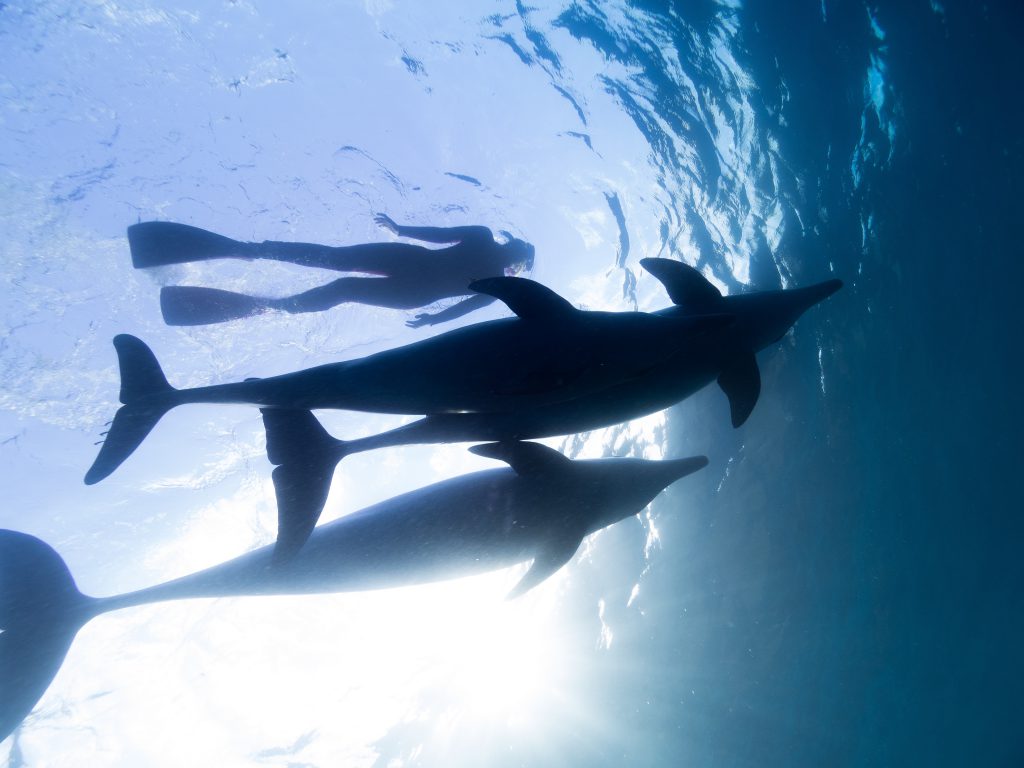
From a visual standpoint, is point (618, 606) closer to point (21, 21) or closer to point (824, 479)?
point (824, 479)

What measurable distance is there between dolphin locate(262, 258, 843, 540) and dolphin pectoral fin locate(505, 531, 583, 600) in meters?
1.18

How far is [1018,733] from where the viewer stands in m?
24.4

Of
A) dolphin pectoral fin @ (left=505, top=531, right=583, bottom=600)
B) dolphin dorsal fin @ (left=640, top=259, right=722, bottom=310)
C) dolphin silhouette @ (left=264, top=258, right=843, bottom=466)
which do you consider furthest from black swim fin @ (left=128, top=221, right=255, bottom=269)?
dolphin pectoral fin @ (left=505, top=531, right=583, bottom=600)

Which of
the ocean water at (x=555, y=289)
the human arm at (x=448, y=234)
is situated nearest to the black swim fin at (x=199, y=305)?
the ocean water at (x=555, y=289)

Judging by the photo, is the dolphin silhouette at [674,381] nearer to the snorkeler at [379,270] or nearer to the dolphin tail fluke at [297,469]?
the dolphin tail fluke at [297,469]

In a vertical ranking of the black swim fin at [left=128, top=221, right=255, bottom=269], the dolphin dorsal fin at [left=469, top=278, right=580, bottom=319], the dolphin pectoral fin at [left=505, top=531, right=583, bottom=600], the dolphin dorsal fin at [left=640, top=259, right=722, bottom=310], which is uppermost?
the black swim fin at [left=128, top=221, right=255, bottom=269]

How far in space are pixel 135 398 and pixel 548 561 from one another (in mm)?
4104

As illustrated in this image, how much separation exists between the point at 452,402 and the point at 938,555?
20.3 meters

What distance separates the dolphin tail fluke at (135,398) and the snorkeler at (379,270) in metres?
2.49

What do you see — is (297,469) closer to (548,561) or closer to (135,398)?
(135,398)

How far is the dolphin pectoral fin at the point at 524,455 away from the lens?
4.48m

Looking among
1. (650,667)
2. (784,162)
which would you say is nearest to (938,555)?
(650,667)

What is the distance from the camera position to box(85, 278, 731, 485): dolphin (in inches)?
166

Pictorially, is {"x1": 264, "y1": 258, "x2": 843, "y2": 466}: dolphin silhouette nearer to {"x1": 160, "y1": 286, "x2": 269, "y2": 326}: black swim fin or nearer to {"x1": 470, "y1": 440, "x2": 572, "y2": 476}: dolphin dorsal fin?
{"x1": 470, "y1": 440, "x2": 572, "y2": 476}: dolphin dorsal fin
